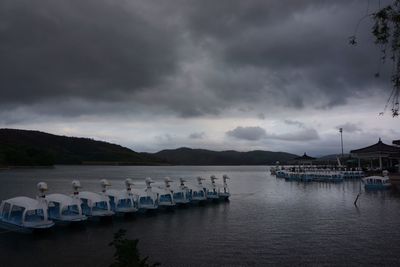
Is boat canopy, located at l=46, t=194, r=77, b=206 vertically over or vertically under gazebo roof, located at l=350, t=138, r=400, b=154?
under

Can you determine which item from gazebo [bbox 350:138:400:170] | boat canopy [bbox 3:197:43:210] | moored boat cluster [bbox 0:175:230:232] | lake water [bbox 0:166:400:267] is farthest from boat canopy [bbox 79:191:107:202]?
gazebo [bbox 350:138:400:170]

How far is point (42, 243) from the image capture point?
2995 cm

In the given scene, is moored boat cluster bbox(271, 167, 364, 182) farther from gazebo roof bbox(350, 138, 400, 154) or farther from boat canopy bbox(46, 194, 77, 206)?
boat canopy bbox(46, 194, 77, 206)

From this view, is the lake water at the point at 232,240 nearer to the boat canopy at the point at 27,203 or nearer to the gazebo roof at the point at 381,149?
the boat canopy at the point at 27,203

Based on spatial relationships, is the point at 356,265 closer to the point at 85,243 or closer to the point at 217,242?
the point at 217,242

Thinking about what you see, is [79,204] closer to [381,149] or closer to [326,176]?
[381,149]

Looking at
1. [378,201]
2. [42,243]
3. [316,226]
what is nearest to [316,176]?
[378,201]

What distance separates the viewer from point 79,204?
36.4 metres

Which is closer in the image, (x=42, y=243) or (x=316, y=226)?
(x=42, y=243)

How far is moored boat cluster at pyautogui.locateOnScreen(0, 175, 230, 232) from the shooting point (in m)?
32.6

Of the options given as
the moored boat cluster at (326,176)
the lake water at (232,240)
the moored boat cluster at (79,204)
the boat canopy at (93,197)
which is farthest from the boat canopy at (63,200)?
the moored boat cluster at (326,176)

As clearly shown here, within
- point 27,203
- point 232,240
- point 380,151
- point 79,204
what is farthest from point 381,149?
point 27,203

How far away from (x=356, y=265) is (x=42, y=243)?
22.2m

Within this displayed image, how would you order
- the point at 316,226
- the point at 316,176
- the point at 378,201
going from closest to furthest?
the point at 316,226 < the point at 378,201 < the point at 316,176
